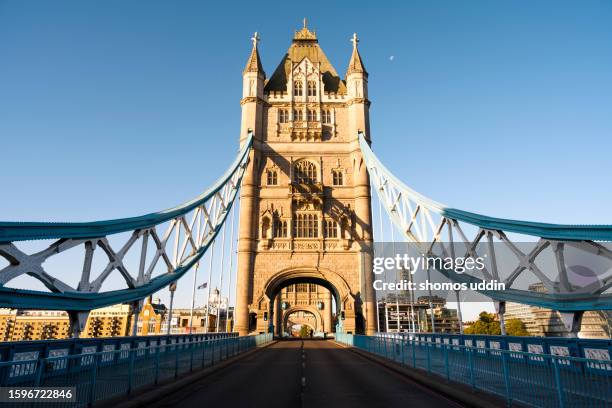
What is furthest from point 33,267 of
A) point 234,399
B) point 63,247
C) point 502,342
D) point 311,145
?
point 311,145

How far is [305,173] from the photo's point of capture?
129ft

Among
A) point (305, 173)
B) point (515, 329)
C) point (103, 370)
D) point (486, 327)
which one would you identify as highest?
point (305, 173)

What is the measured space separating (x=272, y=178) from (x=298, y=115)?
787 centimetres

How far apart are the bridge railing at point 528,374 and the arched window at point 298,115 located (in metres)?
31.4

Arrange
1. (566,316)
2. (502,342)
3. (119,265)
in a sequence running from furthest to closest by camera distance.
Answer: (119,265) → (566,316) → (502,342)

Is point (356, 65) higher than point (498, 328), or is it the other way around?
point (356, 65)

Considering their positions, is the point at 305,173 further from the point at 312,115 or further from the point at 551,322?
the point at 551,322

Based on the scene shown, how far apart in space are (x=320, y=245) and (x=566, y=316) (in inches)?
927

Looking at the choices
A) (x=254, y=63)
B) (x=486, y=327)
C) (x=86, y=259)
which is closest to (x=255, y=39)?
(x=254, y=63)

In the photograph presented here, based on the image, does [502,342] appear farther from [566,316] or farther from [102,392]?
[102,392]

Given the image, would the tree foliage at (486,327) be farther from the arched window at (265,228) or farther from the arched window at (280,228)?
the arched window at (265,228)

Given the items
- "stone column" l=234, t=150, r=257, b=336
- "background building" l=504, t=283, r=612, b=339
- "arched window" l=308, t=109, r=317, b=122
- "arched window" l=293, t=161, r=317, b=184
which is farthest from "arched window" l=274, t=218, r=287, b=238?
"background building" l=504, t=283, r=612, b=339

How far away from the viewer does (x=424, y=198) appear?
2641 centimetres

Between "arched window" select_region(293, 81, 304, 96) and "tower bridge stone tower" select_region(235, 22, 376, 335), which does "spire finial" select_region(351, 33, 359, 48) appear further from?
"arched window" select_region(293, 81, 304, 96)
